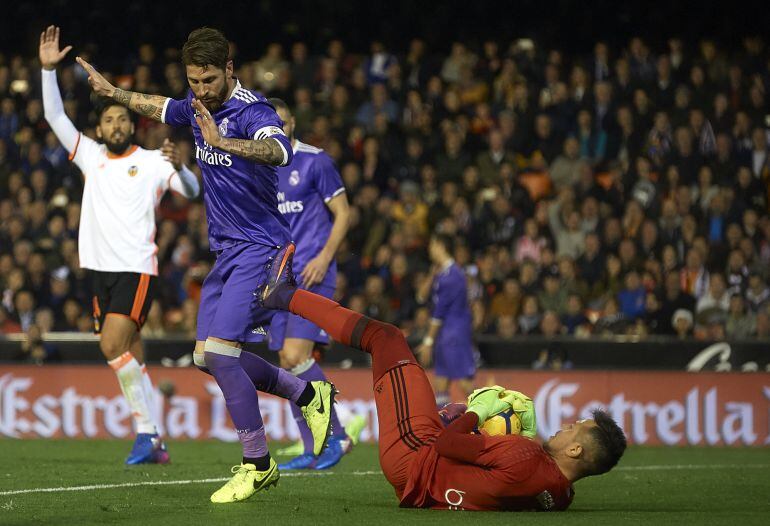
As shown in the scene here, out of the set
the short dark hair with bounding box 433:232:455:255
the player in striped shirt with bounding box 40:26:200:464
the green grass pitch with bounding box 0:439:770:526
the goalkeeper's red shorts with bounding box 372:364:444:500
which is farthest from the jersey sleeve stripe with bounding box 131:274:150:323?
the short dark hair with bounding box 433:232:455:255

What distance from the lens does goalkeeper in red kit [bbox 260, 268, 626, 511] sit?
22.3 ft

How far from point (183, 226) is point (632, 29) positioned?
833 cm

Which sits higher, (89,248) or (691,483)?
(89,248)

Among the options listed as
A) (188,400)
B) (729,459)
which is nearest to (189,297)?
(188,400)

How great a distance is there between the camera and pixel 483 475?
6855 mm

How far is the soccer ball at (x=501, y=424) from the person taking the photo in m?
7.14

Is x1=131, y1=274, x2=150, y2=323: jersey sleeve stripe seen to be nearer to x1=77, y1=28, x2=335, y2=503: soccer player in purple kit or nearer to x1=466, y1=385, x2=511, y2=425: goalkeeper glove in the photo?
x1=77, y1=28, x2=335, y2=503: soccer player in purple kit

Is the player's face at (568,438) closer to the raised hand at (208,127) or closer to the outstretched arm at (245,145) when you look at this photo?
the outstretched arm at (245,145)

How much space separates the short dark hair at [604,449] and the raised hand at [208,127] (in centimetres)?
251

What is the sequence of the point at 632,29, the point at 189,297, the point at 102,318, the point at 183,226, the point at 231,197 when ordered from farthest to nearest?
the point at 632,29
the point at 183,226
the point at 189,297
the point at 102,318
the point at 231,197

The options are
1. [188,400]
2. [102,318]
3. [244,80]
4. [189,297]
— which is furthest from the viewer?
[244,80]

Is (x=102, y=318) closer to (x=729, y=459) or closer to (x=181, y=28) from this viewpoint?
(x=729, y=459)

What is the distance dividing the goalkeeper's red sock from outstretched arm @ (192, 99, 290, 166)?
2.75ft

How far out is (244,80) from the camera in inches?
783
